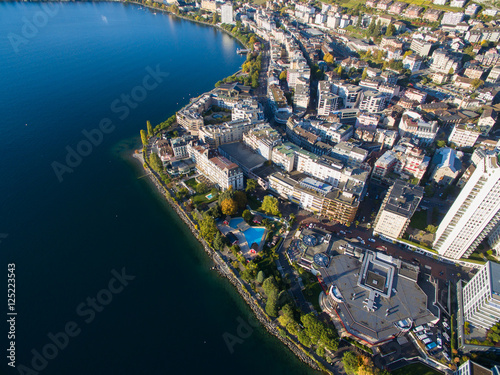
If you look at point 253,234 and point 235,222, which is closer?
point 253,234

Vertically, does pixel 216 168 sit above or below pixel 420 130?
below

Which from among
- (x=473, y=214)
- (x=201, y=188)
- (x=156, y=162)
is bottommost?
(x=201, y=188)

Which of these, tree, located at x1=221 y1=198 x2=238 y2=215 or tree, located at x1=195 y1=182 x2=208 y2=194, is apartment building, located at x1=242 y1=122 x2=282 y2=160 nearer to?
tree, located at x1=195 y1=182 x2=208 y2=194

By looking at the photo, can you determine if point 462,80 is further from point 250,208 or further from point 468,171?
point 250,208

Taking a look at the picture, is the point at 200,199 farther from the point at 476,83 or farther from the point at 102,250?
the point at 476,83

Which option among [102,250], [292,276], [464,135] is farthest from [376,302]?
[464,135]

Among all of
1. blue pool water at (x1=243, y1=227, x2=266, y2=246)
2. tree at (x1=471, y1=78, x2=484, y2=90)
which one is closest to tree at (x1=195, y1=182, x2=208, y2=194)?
blue pool water at (x1=243, y1=227, x2=266, y2=246)
